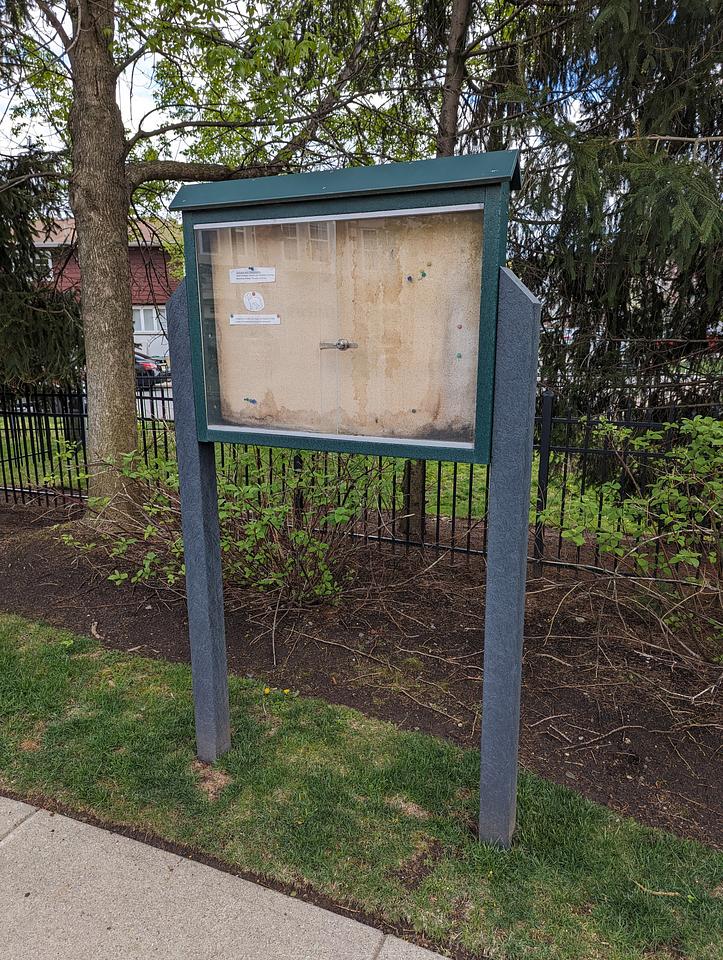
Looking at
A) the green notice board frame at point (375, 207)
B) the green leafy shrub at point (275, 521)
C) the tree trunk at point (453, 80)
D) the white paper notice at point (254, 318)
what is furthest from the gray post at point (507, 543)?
the tree trunk at point (453, 80)

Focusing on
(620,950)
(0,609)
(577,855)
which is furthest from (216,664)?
(0,609)

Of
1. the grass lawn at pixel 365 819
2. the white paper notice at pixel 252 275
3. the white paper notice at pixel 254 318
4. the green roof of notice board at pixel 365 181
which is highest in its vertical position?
the green roof of notice board at pixel 365 181

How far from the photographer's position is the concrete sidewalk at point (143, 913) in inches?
84.7

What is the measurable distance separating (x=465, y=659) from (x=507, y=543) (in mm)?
1883

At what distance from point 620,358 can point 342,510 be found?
119 inches

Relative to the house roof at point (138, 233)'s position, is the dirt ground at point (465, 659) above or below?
below

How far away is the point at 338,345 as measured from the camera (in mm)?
2346

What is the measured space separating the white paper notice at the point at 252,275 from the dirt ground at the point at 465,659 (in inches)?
85.8

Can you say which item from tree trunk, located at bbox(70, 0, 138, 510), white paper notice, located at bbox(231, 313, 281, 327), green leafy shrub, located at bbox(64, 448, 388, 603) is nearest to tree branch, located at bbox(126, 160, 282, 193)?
tree trunk, located at bbox(70, 0, 138, 510)

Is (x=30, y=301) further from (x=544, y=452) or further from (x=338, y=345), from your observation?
(x=338, y=345)

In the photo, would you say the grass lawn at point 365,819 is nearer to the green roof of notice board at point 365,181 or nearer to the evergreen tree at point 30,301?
the green roof of notice board at point 365,181

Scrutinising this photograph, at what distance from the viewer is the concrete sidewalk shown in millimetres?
2152

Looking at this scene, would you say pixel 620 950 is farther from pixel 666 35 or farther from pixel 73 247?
pixel 73 247

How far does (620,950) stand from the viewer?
212 cm
